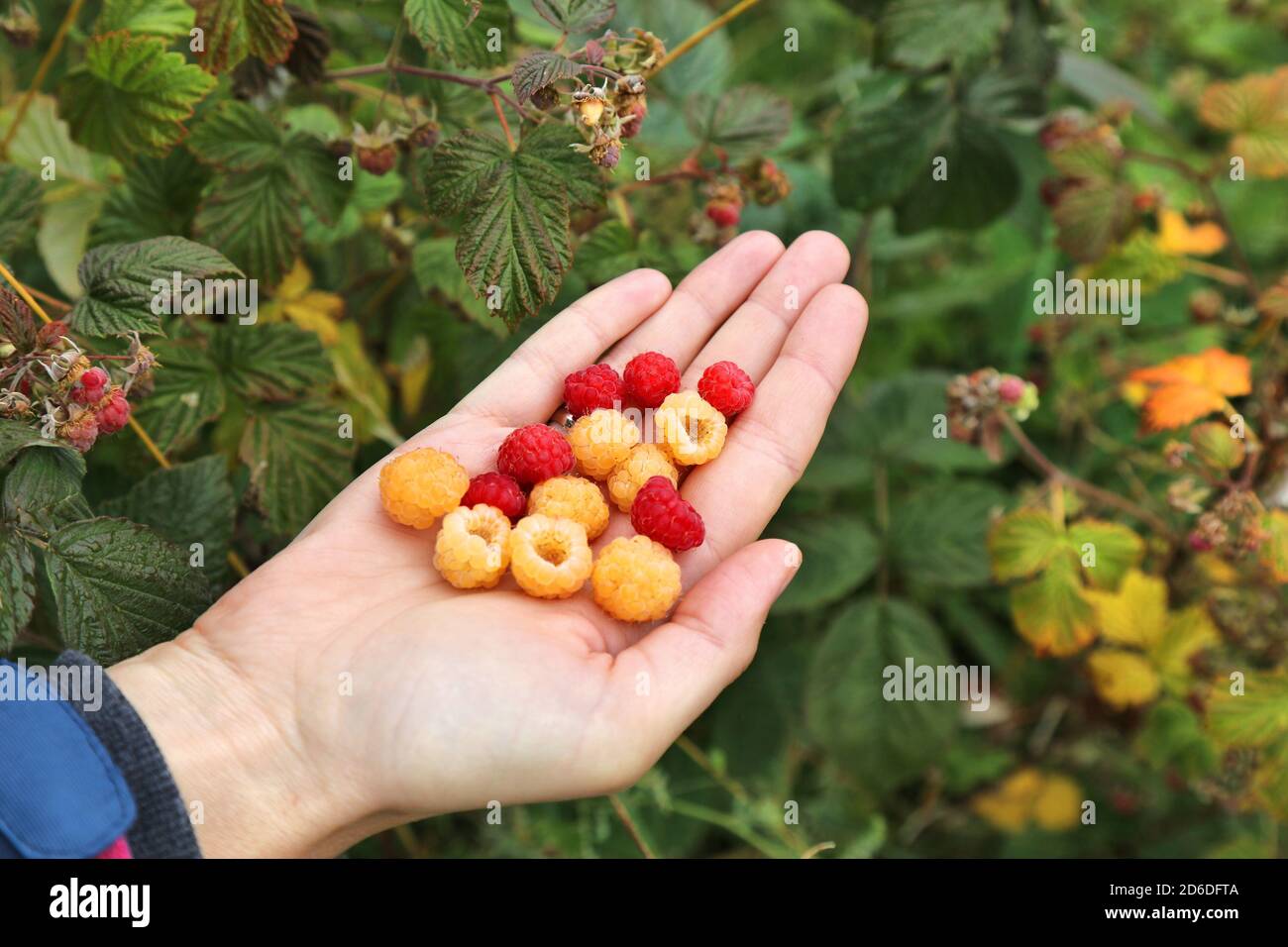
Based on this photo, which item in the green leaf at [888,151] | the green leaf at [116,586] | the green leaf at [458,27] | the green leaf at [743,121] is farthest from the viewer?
the green leaf at [888,151]

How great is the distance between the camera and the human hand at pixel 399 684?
3.90 ft

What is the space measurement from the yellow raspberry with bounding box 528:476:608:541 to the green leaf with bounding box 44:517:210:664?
0.47 metres

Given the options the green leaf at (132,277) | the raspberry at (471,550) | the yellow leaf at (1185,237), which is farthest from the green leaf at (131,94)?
the yellow leaf at (1185,237)

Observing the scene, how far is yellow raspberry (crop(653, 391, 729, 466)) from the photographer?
1.56 m

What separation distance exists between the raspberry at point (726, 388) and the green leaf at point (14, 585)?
942mm

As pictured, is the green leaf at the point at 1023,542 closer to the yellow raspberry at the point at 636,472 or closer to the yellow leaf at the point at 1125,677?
the yellow leaf at the point at 1125,677

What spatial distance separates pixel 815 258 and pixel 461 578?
0.82 meters

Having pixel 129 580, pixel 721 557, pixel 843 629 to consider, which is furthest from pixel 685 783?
pixel 129 580

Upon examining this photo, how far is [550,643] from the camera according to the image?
1251 mm

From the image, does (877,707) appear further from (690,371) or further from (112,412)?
(112,412)

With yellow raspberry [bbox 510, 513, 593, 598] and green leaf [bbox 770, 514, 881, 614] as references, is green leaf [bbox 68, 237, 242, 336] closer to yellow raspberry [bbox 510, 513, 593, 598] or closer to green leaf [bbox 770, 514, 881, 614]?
yellow raspberry [bbox 510, 513, 593, 598]

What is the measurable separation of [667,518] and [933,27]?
0.97 meters

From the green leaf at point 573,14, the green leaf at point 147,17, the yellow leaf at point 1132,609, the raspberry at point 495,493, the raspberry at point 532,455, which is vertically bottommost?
the yellow leaf at point 1132,609
